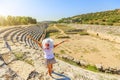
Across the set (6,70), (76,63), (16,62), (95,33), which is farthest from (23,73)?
(95,33)

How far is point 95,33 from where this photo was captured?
31641 mm

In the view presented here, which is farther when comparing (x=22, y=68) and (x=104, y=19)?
(x=104, y=19)

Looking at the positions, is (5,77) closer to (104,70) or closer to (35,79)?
(35,79)

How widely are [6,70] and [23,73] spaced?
55 centimetres

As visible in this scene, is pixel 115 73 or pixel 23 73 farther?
pixel 115 73

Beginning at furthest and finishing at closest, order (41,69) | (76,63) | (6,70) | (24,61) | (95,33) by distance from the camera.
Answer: (95,33) < (76,63) < (24,61) < (41,69) < (6,70)

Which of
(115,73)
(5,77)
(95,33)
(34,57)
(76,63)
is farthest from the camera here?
(95,33)

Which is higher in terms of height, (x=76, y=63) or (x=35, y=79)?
(x=35, y=79)

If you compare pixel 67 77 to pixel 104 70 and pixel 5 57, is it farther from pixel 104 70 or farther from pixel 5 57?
pixel 104 70

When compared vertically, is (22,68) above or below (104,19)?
above

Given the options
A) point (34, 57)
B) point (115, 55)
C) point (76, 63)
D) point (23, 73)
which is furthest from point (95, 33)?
point (23, 73)

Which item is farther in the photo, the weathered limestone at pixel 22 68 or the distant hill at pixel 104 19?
the distant hill at pixel 104 19

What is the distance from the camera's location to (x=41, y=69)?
6.56 meters

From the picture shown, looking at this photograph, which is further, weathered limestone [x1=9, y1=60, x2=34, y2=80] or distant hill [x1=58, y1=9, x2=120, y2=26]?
distant hill [x1=58, y1=9, x2=120, y2=26]
